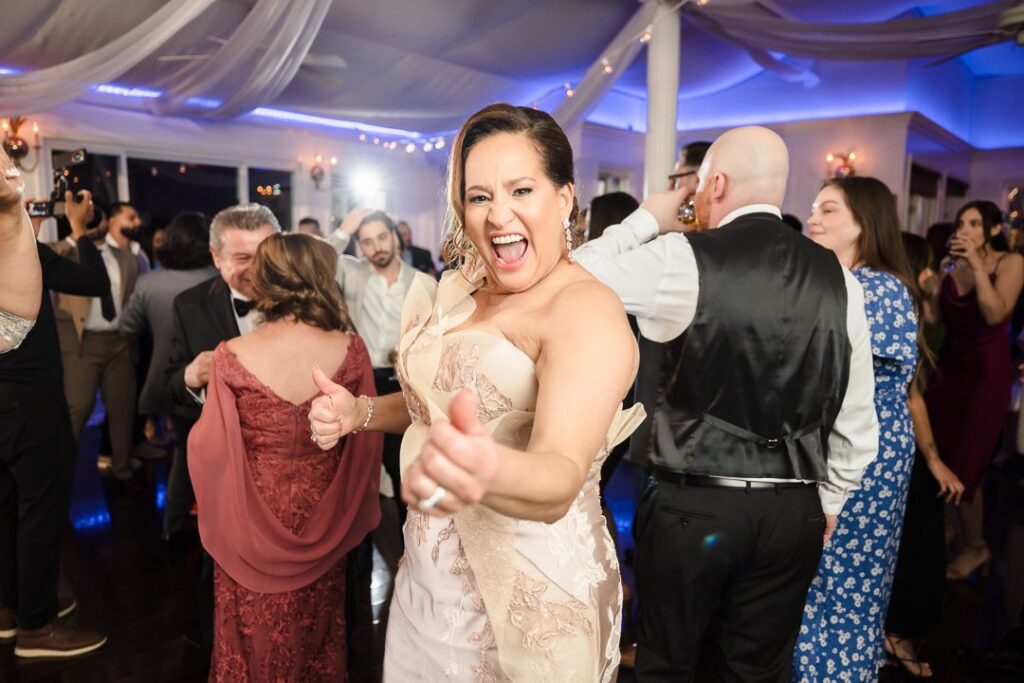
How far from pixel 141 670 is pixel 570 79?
6.69 metres

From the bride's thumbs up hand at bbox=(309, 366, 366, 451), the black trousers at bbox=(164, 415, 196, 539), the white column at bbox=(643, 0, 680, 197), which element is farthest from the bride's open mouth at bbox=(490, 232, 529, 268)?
the white column at bbox=(643, 0, 680, 197)

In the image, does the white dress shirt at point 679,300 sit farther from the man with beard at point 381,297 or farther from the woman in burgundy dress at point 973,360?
the man with beard at point 381,297

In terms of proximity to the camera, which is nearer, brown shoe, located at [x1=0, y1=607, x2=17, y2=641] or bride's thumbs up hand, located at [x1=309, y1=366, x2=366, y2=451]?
bride's thumbs up hand, located at [x1=309, y1=366, x2=366, y2=451]

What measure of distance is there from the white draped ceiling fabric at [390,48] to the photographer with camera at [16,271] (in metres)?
2.53

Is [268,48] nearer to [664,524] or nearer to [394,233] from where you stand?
[394,233]

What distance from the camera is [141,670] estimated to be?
2.43 metres

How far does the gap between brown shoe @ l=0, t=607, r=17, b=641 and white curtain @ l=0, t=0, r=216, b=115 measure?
271 cm

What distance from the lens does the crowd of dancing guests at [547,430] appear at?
1104 millimetres

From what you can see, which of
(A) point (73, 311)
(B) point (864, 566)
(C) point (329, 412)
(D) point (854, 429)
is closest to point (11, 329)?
(C) point (329, 412)

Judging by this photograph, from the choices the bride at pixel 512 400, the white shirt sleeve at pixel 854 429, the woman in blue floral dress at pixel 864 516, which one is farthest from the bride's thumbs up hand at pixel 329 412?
the woman in blue floral dress at pixel 864 516

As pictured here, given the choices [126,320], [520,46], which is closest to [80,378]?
[126,320]

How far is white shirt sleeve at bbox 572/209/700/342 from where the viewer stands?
1619mm

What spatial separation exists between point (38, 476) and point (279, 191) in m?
Answer: 5.87

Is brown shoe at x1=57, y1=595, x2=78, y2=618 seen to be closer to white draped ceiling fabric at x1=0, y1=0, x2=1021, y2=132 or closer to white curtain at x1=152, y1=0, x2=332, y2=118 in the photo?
white draped ceiling fabric at x1=0, y1=0, x2=1021, y2=132
